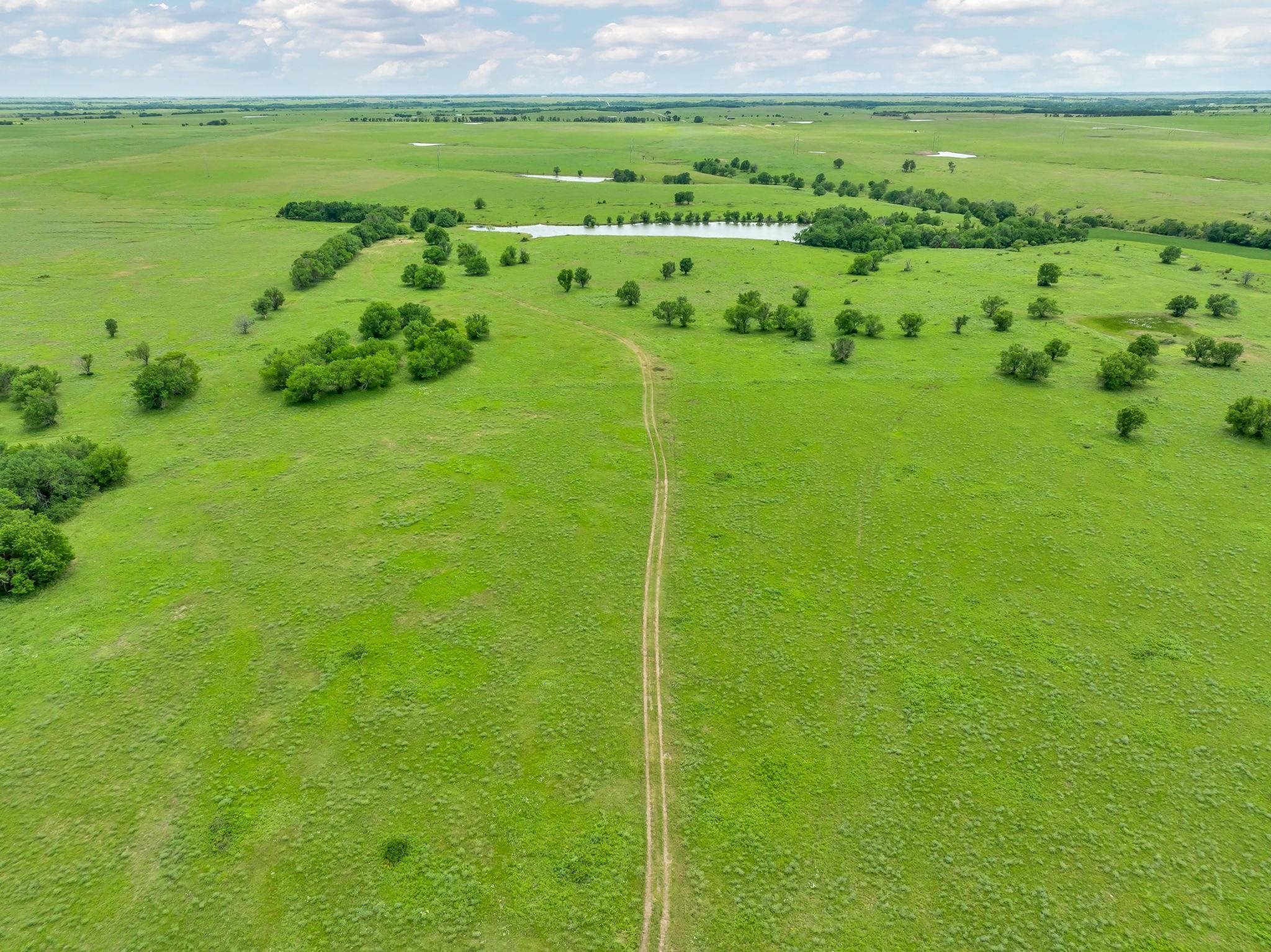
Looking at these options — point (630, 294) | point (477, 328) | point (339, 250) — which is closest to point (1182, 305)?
point (630, 294)

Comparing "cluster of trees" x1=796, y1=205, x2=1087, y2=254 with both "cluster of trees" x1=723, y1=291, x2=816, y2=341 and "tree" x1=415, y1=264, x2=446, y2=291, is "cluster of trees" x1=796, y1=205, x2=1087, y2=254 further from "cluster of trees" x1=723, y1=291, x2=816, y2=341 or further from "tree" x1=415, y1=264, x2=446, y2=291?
"tree" x1=415, y1=264, x2=446, y2=291

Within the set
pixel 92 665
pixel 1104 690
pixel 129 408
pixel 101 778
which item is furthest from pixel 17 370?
pixel 1104 690

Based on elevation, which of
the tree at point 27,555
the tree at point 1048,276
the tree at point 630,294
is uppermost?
the tree at point 1048,276

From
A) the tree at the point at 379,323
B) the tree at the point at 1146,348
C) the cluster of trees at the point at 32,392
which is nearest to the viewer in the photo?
the cluster of trees at the point at 32,392

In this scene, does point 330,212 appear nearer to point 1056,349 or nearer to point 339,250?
point 339,250

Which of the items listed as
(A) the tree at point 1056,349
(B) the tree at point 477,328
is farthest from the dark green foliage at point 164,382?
(A) the tree at point 1056,349

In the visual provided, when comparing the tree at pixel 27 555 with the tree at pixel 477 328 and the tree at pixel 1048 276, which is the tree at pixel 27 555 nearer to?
the tree at pixel 477 328
